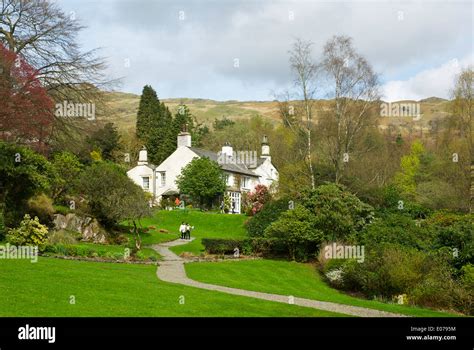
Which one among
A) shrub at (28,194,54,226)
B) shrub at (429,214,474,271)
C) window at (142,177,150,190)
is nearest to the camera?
shrub at (429,214,474,271)

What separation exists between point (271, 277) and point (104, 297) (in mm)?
11489

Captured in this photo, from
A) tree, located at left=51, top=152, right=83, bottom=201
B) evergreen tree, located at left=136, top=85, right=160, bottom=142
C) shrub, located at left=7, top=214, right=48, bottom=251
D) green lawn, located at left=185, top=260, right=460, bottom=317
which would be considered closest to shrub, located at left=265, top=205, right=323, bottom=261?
green lawn, located at left=185, top=260, right=460, bottom=317

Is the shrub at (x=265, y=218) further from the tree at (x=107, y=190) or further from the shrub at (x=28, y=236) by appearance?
the shrub at (x=28, y=236)

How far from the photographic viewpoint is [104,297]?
14.7m

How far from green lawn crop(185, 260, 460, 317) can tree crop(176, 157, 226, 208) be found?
2391cm

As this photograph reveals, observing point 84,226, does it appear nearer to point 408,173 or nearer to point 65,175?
point 65,175

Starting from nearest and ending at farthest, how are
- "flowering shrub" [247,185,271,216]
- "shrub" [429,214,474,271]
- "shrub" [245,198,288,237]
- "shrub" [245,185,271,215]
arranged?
"shrub" [429,214,474,271], "shrub" [245,198,288,237], "shrub" [245,185,271,215], "flowering shrub" [247,185,271,216]

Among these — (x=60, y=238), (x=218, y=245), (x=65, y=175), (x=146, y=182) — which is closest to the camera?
(x=60, y=238)

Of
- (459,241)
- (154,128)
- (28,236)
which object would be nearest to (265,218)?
(459,241)

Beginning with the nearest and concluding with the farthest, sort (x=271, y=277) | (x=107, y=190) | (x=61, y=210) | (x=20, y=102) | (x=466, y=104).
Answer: (x=271, y=277), (x=20, y=102), (x=61, y=210), (x=107, y=190), (x=466, y=104)

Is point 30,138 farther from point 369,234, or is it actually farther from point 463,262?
point 463,262

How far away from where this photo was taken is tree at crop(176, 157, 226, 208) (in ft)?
172

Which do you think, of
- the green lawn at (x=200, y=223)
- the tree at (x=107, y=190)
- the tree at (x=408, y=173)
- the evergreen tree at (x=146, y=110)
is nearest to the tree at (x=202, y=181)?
the green lawn at (x=200, y=223)

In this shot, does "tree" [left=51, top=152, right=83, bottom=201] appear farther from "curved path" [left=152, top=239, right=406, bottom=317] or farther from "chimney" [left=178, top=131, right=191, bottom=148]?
"chimney" [left=178, top=131, right=191, bottom=148]
